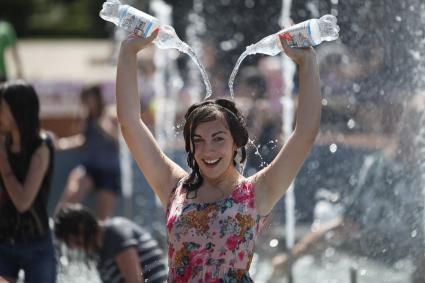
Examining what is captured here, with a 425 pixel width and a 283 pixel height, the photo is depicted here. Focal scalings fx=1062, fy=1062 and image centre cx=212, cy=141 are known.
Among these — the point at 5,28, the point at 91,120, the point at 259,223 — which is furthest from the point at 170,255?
the point at 5,28

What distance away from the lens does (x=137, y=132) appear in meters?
3.31

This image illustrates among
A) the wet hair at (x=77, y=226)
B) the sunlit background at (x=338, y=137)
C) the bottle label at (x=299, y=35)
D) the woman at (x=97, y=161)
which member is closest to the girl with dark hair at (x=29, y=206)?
the wet hair at (x=77, y=226)

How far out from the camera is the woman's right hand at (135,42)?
3355 millimetres

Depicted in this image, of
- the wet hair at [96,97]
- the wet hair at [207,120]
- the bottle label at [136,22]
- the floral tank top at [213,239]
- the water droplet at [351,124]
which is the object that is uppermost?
the wet hair at [96,97]

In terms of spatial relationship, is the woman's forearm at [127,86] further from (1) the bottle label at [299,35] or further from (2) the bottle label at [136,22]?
(1) the bottle label at [299,35]

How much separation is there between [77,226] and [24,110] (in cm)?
65

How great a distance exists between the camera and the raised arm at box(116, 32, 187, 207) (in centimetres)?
328

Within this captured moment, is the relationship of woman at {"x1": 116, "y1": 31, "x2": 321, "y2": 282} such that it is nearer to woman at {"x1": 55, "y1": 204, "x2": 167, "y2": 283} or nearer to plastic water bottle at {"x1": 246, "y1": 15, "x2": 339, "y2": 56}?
plastic water bottle at {"x1": 246, "y1": 15, "x2": 339, "y2": 56}

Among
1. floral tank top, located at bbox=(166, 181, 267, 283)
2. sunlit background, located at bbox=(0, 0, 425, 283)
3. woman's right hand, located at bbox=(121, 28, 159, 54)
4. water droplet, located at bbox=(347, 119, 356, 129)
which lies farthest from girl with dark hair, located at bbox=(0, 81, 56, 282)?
water droplet, located at bbox=(347, 119, 356, 129)

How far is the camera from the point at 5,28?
9.77m

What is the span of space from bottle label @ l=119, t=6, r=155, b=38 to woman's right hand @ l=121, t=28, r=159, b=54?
0.01 metres

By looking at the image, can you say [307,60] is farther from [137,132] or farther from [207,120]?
[137,132]

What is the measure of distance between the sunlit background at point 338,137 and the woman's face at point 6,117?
3.44ft

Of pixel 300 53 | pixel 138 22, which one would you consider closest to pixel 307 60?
pixel 300 53
